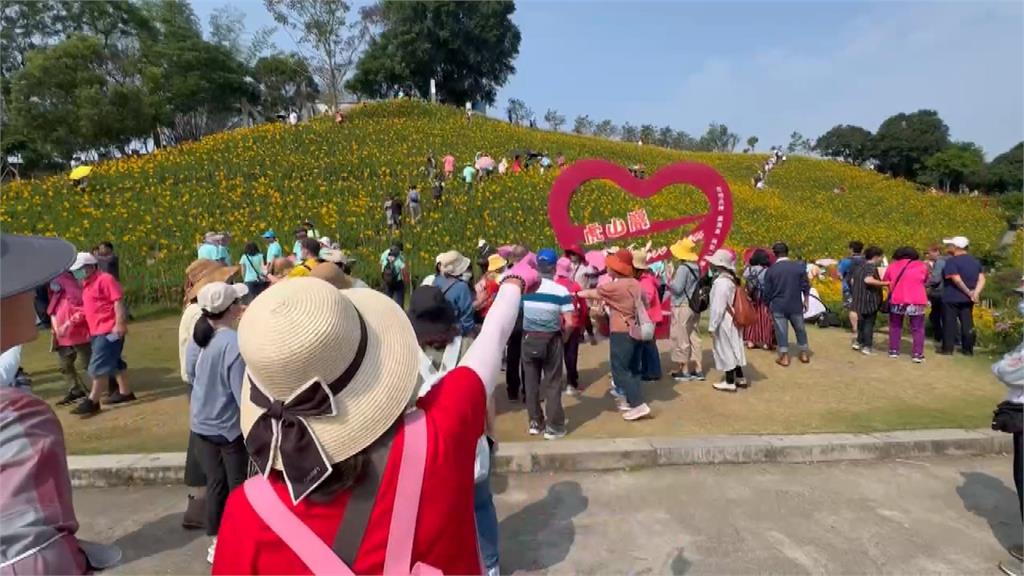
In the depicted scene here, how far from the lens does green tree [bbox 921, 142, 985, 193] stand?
50469mm

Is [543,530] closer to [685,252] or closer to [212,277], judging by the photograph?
[212,277]

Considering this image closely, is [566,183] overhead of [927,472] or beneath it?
overhead

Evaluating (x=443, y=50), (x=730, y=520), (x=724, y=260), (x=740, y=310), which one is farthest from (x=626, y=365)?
(x=443, y=50)

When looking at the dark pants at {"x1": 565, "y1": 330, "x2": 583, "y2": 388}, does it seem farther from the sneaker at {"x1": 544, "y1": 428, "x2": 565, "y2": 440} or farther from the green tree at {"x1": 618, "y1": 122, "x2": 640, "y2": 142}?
the green tree at {"x1": 618, "y1": 122, "x2": 640, "y2": 142}

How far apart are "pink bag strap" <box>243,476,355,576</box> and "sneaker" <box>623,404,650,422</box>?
5.02m

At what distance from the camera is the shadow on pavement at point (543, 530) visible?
3865 mm

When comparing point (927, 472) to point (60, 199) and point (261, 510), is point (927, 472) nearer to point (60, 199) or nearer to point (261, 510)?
point (261, 510)

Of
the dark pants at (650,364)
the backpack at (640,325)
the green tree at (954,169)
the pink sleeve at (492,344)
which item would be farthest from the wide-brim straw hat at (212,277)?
the green tree at (954,169)

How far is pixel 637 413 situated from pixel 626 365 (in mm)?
510

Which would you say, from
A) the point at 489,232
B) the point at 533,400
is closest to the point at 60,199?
the point at 489,232

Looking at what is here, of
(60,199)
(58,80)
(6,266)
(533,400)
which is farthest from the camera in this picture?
(58,80)

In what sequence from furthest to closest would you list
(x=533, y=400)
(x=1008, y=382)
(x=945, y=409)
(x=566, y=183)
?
(x=566, y=183), (x=945, y=409), (x=533, y=400), (x=1008, y=382)

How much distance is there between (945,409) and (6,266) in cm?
767

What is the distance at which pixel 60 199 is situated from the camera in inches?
715
